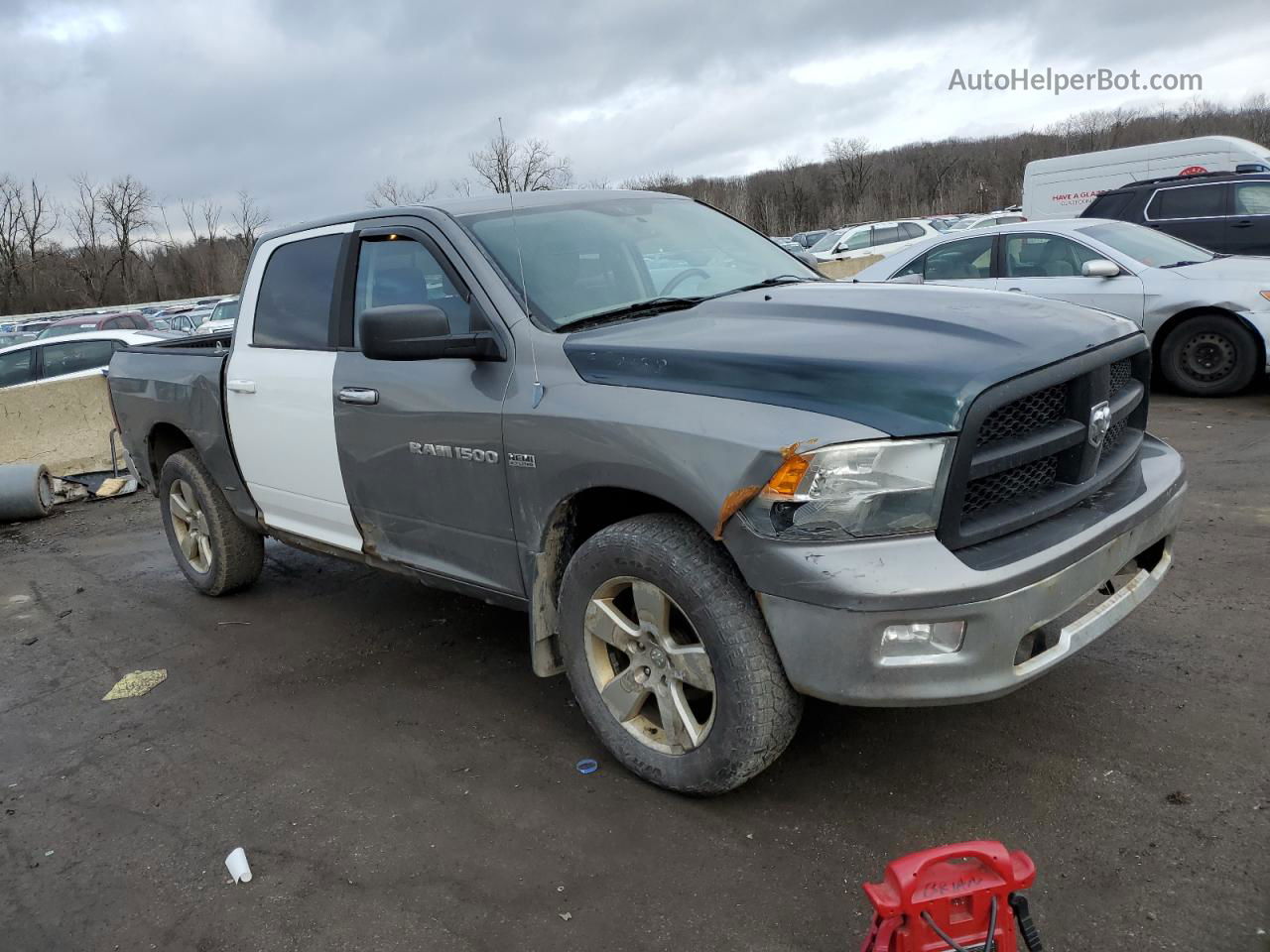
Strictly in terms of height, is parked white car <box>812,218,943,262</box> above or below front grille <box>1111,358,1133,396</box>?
above

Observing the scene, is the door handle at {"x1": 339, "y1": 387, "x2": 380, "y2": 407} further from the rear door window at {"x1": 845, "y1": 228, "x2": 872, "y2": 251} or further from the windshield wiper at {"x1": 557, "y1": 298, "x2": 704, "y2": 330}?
the rear door window at {"x1": 845, "y1": 228, "x2": 872, "y2": 251}

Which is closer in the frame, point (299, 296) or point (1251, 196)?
point (299, 296)

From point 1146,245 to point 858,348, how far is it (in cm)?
761

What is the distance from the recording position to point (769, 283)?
3.89 metres

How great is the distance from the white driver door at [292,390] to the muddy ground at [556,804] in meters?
0.73

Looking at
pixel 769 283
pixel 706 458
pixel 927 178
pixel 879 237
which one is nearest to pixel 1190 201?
pixel 769 283

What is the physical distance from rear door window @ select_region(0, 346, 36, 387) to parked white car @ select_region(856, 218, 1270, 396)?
32.7 feet

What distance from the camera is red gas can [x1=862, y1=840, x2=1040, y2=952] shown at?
6.15 feet

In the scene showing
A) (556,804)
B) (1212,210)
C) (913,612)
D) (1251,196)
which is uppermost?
(1251,196)

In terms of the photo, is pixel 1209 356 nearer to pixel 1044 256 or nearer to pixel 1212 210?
pixel 1044 256

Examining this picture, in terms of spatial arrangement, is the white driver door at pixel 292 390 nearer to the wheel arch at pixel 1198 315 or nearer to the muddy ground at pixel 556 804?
the muddy ground at pixel 556 804

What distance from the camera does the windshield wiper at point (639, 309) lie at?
11.1ft

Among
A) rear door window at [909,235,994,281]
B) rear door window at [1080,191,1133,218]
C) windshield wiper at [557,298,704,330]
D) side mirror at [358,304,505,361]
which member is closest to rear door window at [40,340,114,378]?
rear door window at [909,235,994,281]

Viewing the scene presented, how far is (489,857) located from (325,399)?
202 cm
